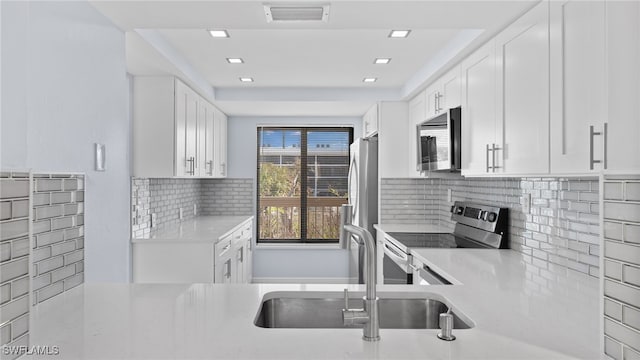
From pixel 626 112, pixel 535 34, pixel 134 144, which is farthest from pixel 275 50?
pixel 626 112

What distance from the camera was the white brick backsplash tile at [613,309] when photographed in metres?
1.03

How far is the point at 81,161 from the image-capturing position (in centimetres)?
188

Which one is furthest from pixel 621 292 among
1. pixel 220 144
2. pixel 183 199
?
pixel 220 144

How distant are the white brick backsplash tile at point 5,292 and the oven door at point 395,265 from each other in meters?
2.28

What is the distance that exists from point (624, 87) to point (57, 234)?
1.88 metres

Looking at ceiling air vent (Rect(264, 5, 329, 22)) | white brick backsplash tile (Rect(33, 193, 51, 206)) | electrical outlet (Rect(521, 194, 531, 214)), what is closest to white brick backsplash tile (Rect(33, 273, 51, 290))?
white brick backsplash tile (Rect(33, 193, 51, 206))

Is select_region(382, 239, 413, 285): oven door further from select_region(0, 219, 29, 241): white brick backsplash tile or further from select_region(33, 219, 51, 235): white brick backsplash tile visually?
select_region(0, 219, 29, 241): white brick backsplash tile

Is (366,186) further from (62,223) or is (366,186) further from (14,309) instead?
(14,309)

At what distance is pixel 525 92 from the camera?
2061 millimetres

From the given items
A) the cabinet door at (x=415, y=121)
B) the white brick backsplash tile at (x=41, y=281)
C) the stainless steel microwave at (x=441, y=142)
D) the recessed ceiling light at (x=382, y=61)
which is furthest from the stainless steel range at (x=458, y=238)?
the white brick backsplash tile at (x=41, y=281)

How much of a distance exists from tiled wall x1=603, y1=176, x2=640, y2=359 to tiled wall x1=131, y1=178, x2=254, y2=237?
3.18 metres

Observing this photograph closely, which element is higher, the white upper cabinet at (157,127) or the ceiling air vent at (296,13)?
the ceiling air vent at (296,13)

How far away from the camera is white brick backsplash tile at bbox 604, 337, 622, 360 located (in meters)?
1.03

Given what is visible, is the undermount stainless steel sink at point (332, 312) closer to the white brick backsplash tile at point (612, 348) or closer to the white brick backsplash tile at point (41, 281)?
the white brick backsplash tile at point (612, 348)
